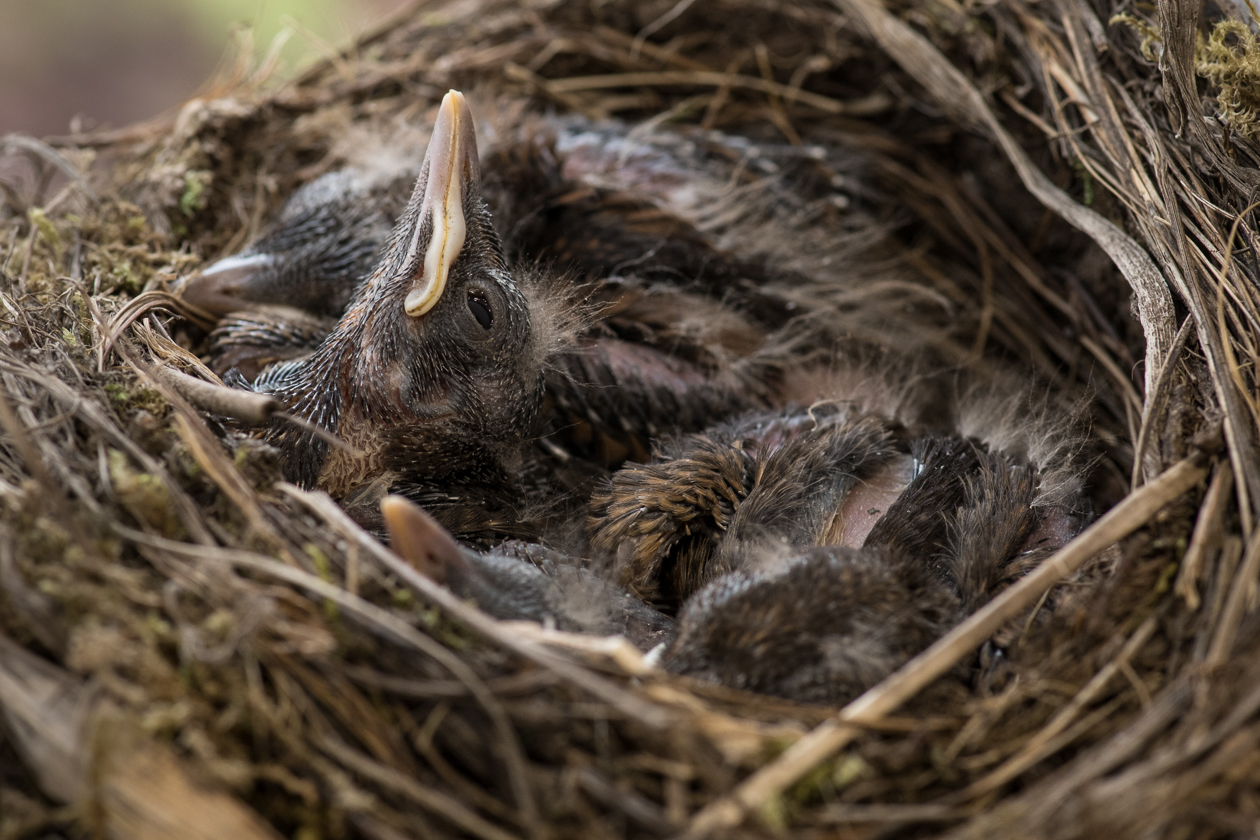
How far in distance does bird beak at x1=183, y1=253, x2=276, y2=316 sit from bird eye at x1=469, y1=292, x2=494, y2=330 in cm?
41

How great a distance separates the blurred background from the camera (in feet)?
8.13

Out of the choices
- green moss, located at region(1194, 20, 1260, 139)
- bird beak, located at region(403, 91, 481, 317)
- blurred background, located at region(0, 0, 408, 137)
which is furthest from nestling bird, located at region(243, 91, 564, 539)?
blurred background, located at region(0, 0, 408, 137)

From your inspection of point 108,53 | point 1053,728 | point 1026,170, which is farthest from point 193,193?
point 108,53

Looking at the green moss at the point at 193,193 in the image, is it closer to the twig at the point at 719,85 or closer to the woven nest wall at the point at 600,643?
the woven nest wall at the point at 600,643

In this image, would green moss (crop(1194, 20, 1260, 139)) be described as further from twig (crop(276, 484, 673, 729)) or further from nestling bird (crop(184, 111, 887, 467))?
twig (crop(276, 484, 673, 729))

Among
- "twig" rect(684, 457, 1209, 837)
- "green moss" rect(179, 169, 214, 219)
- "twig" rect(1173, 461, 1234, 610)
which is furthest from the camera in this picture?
"green moss" rect(179, 169, 214, 219)

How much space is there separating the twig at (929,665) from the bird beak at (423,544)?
309 mm

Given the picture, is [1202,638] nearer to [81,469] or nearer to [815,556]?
[815,556]

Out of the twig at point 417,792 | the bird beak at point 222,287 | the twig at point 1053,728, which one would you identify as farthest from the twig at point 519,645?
the bird beak at point 222,287


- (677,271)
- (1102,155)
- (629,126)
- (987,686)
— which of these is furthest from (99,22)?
(987,686)

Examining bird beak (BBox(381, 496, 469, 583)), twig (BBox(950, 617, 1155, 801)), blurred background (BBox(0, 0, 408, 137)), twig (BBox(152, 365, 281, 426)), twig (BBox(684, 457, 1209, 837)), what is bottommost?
twig (BBox(950, 617, 1155, 801))

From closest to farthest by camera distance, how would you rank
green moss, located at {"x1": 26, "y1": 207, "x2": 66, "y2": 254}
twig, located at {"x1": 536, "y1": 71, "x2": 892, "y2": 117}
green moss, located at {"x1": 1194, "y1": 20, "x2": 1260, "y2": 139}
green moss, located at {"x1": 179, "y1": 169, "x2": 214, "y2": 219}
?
green moss, located at {"x1": 1194, "y1": 20, "x2": 1260, "y2": 139}
green moss, located at {"x1": 26, "y1": 207, "x2": 66, "y2": 254}
green moss, located at {"x1": 179, "y1": 169, "x2": 214, "y2": 219}
twig, located at {"x1": 536, "y1": 71, "x2": 892, "y2": 117}

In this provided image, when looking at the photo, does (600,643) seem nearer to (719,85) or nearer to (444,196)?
(444,196)

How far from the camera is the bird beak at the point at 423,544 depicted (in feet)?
2.58
